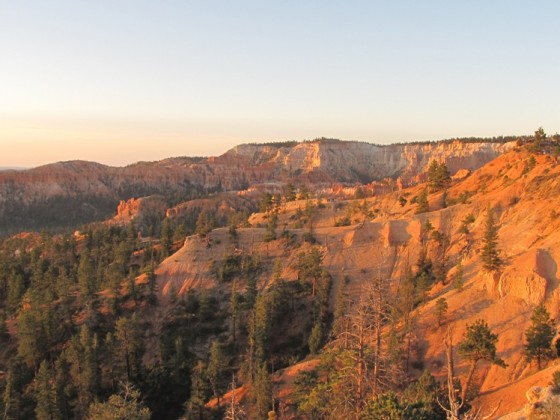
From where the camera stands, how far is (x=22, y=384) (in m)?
42.1

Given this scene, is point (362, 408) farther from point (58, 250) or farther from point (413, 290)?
point (58, 250)

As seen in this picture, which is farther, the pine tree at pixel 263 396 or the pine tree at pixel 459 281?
the pine tree at pixel 459 281

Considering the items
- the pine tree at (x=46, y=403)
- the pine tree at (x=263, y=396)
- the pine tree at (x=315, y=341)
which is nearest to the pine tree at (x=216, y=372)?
the pine tree at (x=263, y=396)

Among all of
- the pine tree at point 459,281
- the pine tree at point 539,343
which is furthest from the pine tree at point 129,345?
the pine tree at point 539,343

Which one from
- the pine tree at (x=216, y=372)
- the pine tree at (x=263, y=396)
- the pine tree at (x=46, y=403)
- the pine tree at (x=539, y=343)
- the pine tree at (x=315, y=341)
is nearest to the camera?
the pine tree at (x=539, y=343)

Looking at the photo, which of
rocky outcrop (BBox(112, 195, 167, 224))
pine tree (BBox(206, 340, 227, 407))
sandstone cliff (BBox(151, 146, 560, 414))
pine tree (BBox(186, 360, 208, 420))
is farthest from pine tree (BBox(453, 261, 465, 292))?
rocky outcrop (BBox(112, 195, 167, 224))

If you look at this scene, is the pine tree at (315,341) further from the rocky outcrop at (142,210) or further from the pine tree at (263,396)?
the rocky outcrop at (142,210)

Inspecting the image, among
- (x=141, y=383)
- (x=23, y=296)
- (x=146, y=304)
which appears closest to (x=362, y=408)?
(x=141, y=383)

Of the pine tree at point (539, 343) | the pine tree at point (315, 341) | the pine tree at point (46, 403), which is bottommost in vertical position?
the pine tree at point (46, 403)

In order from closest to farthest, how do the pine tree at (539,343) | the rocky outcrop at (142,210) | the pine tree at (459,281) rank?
the pine tree at (539,343), the pine tree at (459,281), the rocky outcrop at (142,210)

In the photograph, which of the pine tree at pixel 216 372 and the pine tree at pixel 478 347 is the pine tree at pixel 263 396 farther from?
the pine tree at pixel 478 347

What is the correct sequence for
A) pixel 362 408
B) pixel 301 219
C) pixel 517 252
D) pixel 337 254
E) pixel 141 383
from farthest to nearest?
pixel 301 219
pixel 337 254
pixel 517 252
pixel 141 383
pixel 362 408

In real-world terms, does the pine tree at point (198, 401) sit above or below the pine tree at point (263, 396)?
below

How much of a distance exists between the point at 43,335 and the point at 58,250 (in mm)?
31135
